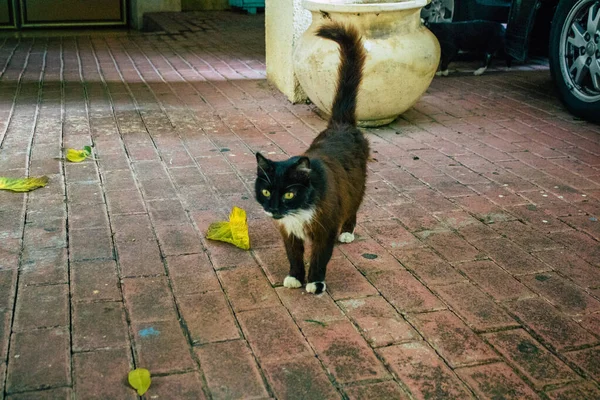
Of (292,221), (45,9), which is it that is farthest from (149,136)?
(45,9)

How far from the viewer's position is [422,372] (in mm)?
2383

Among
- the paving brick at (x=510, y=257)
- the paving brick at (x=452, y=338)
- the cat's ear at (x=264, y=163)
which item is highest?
the cat's ear at (x=264, y=163)

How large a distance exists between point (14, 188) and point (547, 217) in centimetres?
312

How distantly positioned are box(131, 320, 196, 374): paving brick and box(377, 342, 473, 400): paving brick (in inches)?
28.9

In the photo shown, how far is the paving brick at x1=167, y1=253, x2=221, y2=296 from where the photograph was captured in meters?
2.95

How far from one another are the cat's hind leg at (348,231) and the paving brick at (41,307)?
1.36m

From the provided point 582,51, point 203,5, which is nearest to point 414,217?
point 582,51

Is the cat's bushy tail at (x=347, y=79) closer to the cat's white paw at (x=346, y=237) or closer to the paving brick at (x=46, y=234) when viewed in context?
the cat's white paw at (x=346, y=237)

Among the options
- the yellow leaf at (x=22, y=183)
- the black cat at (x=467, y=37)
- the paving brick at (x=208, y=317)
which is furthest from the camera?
the black cat at (x=467, y=37)

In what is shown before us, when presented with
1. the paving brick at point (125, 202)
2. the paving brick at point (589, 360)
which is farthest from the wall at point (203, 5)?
the paving brick at point (589, 360)

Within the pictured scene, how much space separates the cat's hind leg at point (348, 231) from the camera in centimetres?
342

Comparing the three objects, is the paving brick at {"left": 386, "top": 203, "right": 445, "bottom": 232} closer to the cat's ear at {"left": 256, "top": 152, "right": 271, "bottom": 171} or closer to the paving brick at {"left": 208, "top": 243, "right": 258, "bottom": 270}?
the paving brick at {"left": 208, "top": 243, "right": 258, "bottom": 270}

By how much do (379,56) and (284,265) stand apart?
2499 mm

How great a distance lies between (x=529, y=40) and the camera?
22.3 feet
